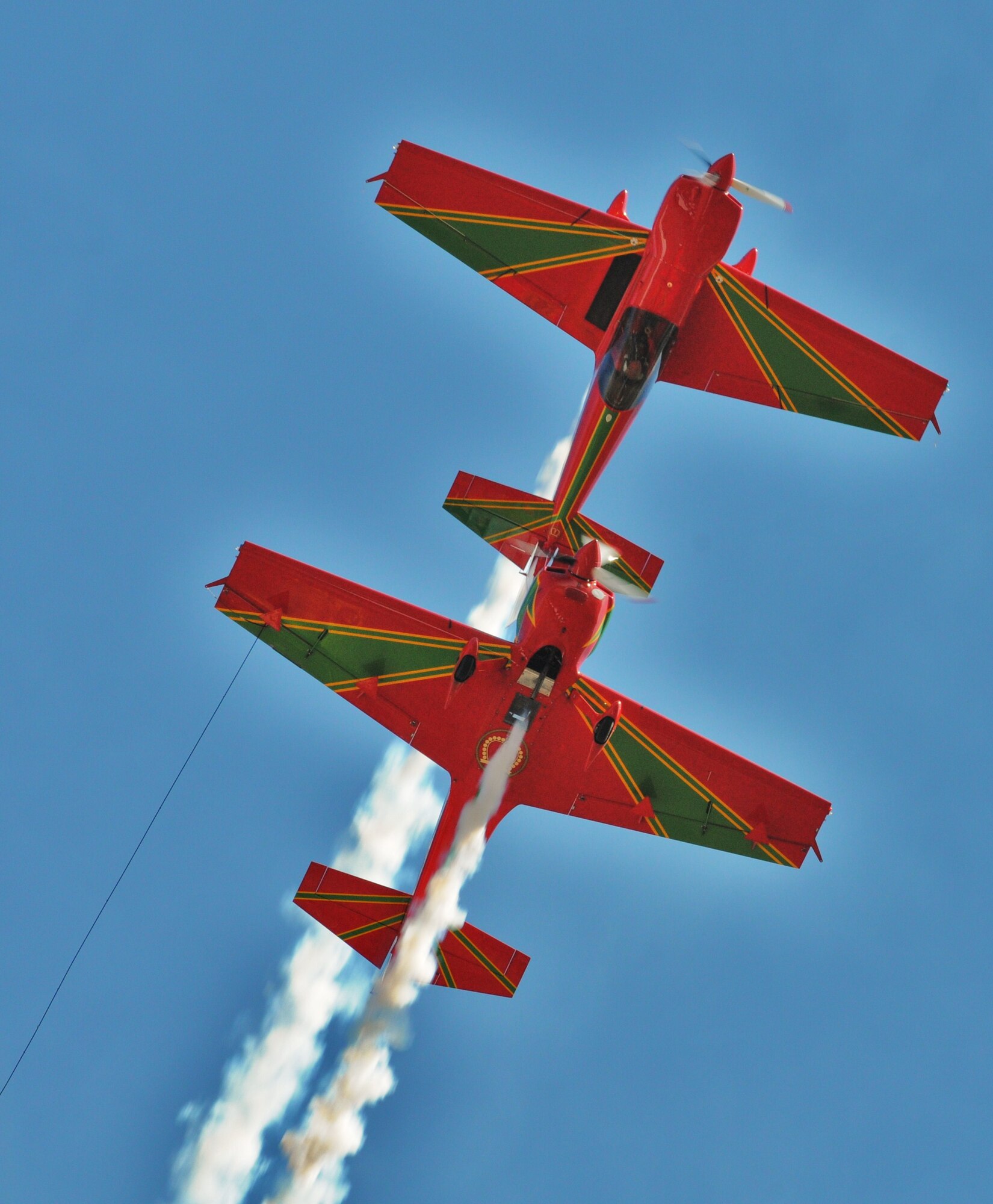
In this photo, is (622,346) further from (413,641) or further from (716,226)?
(413,641)

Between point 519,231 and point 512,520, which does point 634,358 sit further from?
point 512,520

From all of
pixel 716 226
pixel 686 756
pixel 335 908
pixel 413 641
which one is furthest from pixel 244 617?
pixel 716 226

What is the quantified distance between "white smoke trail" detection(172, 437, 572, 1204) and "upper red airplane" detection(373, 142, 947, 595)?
6.39 ft

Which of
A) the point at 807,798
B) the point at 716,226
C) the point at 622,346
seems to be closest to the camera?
the point at 716,226

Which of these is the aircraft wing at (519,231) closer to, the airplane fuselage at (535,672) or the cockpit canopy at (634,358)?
the cockpit canopy at (634,358)

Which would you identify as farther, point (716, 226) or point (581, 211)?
point (581, 211)

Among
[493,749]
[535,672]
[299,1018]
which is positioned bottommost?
[299,1018]

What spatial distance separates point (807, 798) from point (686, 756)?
266 cm

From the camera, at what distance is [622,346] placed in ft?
74.8

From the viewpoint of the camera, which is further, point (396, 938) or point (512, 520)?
point (512, 520)

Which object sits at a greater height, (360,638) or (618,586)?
(618,586)

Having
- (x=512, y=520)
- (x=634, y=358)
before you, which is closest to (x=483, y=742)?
(x=512, y=520)

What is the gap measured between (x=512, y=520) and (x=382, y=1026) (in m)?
10.6

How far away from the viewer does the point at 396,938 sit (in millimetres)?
24062
